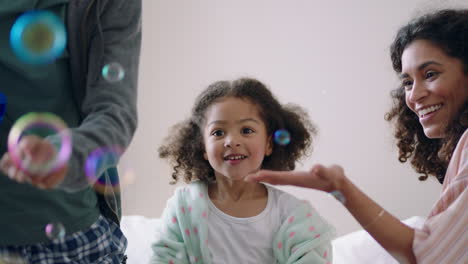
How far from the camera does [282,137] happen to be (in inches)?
55.5

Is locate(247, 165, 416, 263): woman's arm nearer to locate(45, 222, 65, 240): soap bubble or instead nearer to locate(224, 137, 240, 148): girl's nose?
locate(45, 222, 65, 240): soap bubble

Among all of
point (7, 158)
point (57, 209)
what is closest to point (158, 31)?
point (57, 209)

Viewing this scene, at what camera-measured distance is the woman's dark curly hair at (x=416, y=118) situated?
3.61 feet

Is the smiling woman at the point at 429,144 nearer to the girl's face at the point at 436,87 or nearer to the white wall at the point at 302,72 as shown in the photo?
the girl's face at the point at 436,87

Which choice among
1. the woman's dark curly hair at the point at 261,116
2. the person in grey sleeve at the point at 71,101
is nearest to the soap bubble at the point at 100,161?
the person in grey sleeve at the point at 71,101

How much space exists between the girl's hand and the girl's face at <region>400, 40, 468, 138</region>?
1.54 ft

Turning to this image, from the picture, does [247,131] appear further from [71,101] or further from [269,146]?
[71,101]

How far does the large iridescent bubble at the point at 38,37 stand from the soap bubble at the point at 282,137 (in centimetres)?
74

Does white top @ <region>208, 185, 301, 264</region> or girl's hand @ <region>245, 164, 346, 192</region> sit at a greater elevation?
girl's hand @ <region>245, 164, 346, 192</region>

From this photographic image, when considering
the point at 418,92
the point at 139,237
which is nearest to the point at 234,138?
the point at 418,92

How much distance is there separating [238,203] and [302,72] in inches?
46.6

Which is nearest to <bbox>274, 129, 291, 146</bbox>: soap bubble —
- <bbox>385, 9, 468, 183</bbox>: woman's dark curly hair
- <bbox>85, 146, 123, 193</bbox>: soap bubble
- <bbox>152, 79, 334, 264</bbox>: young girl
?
<bbox>152, 79, 334, 264</bbox>: young girl

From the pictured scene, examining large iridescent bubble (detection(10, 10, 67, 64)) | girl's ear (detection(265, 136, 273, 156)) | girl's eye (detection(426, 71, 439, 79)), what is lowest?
girl's ear (detection(265, 136, 273, 156))

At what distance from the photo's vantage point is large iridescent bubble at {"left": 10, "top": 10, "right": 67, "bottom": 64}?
74 cm
